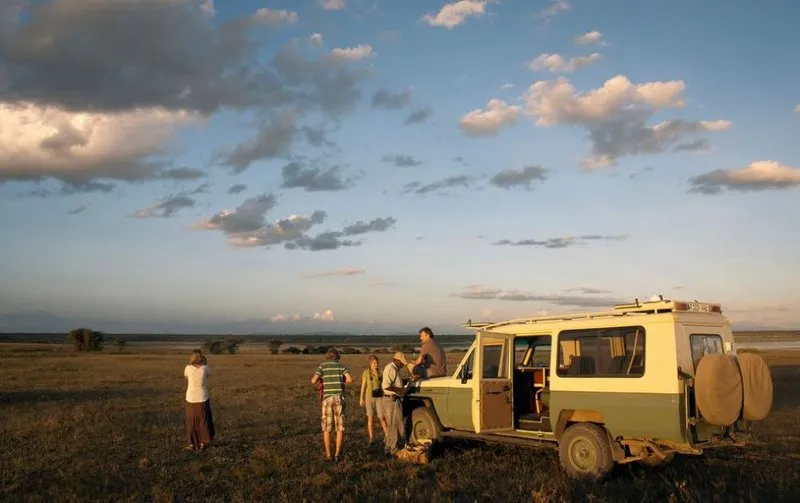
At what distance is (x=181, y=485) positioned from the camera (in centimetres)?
950

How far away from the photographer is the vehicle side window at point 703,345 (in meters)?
8.74

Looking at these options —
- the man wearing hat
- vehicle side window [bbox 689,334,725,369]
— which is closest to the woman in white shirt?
the man wearing hat

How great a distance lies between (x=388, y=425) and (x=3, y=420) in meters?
9.90

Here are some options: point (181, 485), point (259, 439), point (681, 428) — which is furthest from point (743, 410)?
point (259, 439)

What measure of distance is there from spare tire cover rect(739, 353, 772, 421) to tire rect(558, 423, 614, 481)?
1.80 m

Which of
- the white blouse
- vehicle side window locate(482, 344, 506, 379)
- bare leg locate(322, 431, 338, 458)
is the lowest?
bare leg locate(322, 431, 338, 458)

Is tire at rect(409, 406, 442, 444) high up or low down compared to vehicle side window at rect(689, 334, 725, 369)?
down

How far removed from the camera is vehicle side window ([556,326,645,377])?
8906mm

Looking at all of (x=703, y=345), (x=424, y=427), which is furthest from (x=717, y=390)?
(x=424, y=427)

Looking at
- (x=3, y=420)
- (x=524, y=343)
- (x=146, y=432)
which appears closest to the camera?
(x=524, y=343)

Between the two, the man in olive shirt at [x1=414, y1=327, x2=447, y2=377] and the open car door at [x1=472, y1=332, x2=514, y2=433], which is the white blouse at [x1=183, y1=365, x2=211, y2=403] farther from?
the open car door at [x1=472, y1=332, x2=514, y2=433]

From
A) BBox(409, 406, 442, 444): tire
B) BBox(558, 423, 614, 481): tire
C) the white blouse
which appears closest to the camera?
BBox(558, 423, 614, 481): tire

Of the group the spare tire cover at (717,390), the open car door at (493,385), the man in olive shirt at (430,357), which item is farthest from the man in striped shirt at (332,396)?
the spare tire cover at (717,390)

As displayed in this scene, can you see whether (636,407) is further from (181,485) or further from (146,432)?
(146,432)
